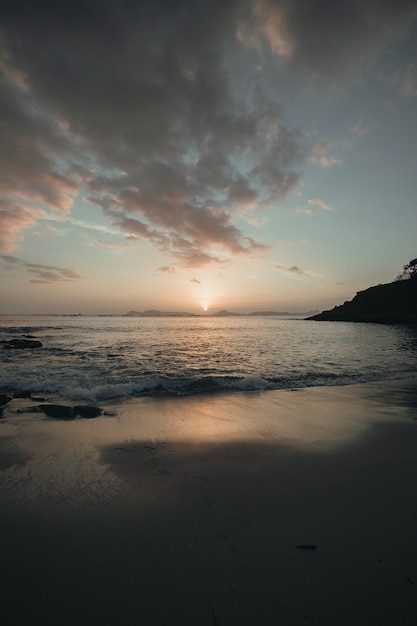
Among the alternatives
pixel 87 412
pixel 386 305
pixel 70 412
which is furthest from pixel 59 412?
pixel 386 305

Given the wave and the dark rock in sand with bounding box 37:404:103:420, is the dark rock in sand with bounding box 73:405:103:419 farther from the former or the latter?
the wave

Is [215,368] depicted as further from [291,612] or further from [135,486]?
[291,612]

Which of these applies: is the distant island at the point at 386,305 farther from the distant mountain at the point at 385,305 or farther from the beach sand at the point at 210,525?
the beach sand at the point at 210,525

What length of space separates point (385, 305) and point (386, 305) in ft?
1.10

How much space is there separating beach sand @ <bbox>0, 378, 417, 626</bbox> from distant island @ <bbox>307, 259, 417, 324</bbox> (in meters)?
87.1

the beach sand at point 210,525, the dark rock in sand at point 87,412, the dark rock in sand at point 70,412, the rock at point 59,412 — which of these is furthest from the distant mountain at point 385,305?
the rock at point 59,412

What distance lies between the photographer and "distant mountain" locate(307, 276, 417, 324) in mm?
81000

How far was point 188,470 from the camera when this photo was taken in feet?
15.6

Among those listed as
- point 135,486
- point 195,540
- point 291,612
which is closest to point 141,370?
point 135,486

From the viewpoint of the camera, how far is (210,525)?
11.1 feet

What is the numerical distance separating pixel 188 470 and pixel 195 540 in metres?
1.66

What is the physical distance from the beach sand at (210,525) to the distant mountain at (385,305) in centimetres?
8712

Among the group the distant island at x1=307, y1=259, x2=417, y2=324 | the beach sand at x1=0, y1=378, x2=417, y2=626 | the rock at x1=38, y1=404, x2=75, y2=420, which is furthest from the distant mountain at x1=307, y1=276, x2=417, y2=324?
the rock at x1=38, y1=404, x2=75, y2=420

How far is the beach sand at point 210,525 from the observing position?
7.72ft
